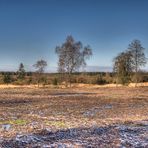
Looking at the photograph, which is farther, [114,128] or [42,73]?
[42,73]

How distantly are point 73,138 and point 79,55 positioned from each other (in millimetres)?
80415

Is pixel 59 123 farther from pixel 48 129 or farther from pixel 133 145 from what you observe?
pixel 133 145

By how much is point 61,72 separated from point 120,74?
14.9 m

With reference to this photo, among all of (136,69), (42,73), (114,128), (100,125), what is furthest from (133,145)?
(42,73)

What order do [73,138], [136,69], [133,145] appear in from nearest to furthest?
[133,145] < [73,138] < [136,69]

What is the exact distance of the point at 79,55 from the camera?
95062mm

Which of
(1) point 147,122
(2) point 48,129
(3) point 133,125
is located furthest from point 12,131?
(1) point 147,122

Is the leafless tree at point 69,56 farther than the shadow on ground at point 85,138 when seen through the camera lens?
Yes

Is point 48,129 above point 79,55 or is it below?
below

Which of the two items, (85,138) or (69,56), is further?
(69,56)

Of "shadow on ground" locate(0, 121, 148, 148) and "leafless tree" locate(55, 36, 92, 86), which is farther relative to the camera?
"leafless tree" locate(55, 36, 92, 86)

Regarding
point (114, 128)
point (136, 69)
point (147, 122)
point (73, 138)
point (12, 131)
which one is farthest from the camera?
point (136, 69)

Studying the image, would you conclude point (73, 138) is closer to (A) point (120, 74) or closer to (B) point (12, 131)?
(B) point (12, 131)

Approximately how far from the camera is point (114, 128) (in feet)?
58.3
